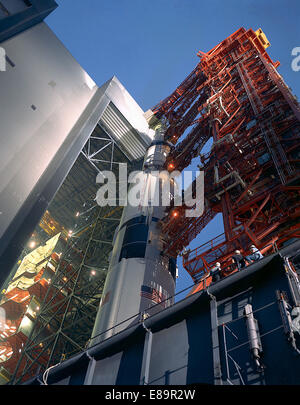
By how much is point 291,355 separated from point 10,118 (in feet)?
62.3

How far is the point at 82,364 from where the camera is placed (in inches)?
522

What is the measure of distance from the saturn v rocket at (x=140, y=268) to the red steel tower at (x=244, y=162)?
3.96 ft

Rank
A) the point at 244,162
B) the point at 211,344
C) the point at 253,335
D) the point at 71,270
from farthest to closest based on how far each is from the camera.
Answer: the point at 71,270 < the point at 244,162 < the point at 211,344 < the point at 253,335

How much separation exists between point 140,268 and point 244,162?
8737 millimetres

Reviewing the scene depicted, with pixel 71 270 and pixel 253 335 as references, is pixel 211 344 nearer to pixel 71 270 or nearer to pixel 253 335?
pixel 253 335

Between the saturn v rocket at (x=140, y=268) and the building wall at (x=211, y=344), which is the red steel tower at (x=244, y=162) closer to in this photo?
the saturn v rocket at (x=140, y=268)

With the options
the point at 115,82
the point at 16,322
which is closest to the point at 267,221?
the point at 115,82

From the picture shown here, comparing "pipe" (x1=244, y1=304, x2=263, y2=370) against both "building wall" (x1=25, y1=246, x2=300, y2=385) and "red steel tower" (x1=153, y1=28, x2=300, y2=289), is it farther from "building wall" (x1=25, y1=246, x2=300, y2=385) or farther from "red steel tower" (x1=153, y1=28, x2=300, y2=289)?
"red steel tower" (x1=153, y1=28, x2=300, y2=289)

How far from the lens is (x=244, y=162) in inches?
825

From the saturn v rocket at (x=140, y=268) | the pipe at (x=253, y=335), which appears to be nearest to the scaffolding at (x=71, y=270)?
the saturn v rocket at (x=140, y=268)

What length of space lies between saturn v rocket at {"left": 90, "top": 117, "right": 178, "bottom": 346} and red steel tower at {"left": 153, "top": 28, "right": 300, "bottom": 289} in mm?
1207

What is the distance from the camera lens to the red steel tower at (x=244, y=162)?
1741 centimetres

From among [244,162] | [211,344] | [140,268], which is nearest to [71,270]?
[140,268]
